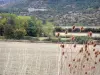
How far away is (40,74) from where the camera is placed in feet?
22.9

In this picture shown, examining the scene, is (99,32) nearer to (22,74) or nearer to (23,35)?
(23,35)

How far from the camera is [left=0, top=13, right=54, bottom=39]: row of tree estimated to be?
17.8 metres

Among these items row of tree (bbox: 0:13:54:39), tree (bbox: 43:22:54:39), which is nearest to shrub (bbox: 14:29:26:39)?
row of tree (bbox: 0:13:54:39)

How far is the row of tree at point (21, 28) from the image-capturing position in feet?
58.3

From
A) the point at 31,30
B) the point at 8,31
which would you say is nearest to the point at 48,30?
the point at 31,30

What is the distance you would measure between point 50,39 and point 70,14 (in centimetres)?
832

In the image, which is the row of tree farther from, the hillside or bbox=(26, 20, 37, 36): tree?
the hillside

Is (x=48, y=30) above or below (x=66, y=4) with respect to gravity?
above

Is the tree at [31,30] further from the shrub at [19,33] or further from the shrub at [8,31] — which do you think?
the shrub at [8,31]

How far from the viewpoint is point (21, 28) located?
18094 millimetres

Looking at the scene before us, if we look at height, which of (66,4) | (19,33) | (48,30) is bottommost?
(66,4)

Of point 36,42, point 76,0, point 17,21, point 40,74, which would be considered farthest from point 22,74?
point 76,0

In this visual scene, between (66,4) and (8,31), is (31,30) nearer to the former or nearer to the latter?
(8,31)

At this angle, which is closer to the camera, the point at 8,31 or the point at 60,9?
the point at 8,31
